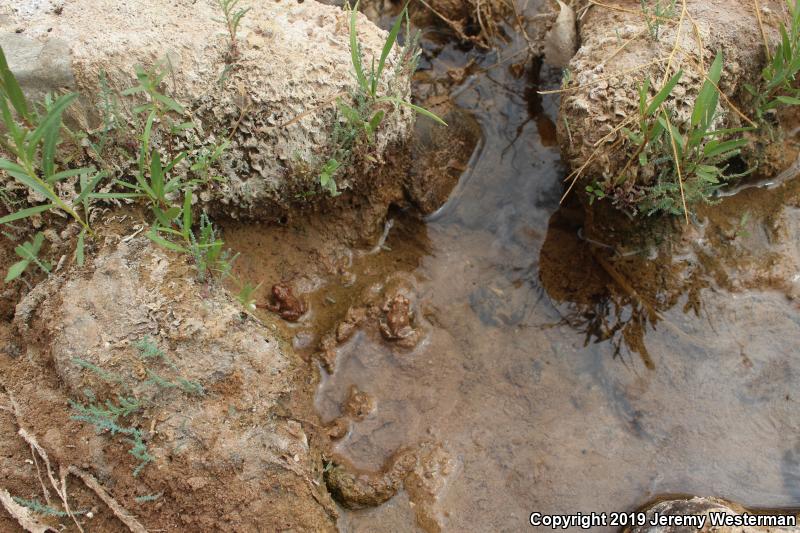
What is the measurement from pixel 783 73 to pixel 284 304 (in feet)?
8.81

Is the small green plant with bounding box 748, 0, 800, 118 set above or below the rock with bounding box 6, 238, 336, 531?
above

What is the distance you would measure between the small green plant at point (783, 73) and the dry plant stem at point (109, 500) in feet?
11.3

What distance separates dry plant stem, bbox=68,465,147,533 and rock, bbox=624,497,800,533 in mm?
2111

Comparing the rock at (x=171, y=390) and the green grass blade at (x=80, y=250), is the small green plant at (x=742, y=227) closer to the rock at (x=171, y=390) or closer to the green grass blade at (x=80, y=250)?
the rock at (x=171, y=390)

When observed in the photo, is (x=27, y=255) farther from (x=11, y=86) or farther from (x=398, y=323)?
(x=398, y=323)

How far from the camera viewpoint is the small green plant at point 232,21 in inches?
103

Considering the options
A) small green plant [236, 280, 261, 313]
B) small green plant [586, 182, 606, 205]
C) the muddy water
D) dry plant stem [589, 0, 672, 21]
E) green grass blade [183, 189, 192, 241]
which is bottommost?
the muddy water

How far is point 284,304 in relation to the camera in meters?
3.02

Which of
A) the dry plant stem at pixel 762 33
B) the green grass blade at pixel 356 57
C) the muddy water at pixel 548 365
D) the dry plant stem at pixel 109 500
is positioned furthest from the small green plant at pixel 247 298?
the dry plant stem at pixel 762 33

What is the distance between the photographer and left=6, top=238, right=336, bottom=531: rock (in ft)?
7.67

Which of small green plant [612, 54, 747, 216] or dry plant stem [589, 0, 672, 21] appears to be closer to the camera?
small green plant [612, 54, 747, 216]

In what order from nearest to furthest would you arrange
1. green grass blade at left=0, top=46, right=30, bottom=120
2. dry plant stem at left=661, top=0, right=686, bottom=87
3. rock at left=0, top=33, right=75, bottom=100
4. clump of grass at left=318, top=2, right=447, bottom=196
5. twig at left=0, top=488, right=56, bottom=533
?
green grass blade at left=0, top=46, right=30, bottom=120 → twig at left=0, top=488, right=56, bottom=533 → rock at left=0, top=33, right=75, bottom=100 → clump of grass at left=318, top=2, right=447, bottom=196 → dry plant stem at left=661, top=0, right=686, bottom=87

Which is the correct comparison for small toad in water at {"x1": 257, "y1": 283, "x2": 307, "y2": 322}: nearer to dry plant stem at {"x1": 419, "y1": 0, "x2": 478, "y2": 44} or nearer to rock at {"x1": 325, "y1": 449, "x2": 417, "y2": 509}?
rock at {"x1": 325, "y1": 449, "x2": 417, "y2": 509}

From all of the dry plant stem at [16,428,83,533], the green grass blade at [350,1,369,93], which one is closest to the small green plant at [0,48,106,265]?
the dry plant stem at [16,428,83,533]
